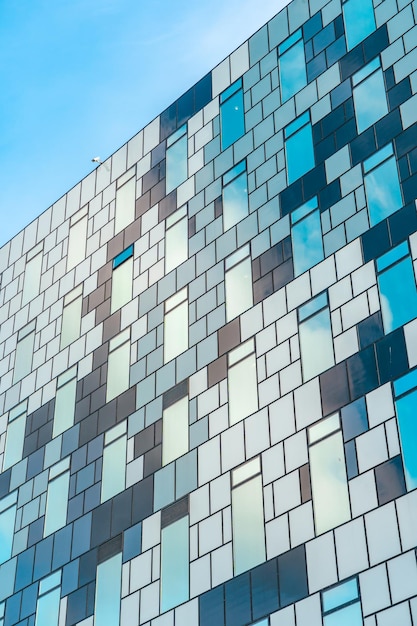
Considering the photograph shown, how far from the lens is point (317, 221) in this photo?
43438 mm

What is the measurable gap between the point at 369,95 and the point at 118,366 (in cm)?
1625

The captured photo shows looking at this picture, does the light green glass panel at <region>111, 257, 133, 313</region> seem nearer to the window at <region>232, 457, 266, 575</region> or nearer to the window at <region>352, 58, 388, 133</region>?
the window at <region>232, 457, 266, 575</region>

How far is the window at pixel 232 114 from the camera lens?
165 ft

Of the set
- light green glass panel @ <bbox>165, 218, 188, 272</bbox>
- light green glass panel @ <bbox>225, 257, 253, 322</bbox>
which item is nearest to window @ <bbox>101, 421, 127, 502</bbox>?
light green glass panel @ <bbox>225, 257, 253, 322</bbox>

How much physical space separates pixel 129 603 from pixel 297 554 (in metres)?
8.98

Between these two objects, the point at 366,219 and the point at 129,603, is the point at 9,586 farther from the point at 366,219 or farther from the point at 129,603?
the point at 366,219

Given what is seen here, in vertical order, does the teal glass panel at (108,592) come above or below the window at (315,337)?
below

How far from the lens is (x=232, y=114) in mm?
50875

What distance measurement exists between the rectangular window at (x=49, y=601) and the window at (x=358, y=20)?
25.5m

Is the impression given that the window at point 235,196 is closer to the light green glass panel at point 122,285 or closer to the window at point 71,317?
the light green glass panel at point 122,285

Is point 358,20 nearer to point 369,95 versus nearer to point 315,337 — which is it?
point 369,95

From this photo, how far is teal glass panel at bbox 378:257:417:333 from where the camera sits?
3806 cm

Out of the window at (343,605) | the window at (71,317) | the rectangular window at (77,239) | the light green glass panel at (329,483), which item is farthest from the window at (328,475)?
the rectangular window at (77,239)

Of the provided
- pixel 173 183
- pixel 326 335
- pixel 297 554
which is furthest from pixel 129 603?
pixel 173 183
